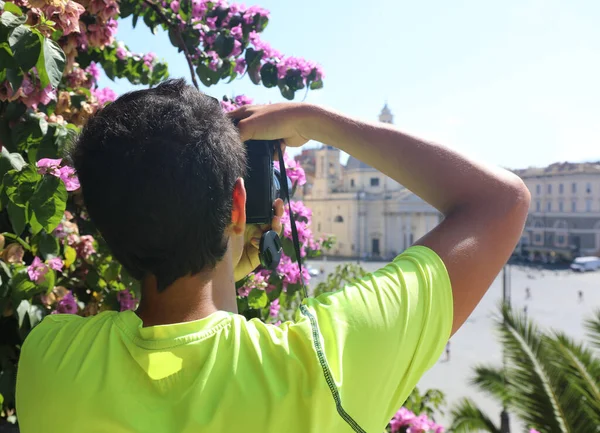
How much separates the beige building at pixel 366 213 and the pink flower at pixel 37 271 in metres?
32.5

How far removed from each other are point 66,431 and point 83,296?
1.40 metres

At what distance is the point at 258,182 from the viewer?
0.67 meters

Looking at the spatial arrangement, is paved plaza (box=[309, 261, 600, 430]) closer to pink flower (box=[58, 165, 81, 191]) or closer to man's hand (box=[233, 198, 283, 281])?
pink flower (box=[58, 165, 81, 191])

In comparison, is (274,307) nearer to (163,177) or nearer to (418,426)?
A: (418,426)

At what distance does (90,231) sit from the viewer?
179 centimetres

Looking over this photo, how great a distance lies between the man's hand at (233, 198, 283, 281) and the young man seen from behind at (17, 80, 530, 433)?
0.13m

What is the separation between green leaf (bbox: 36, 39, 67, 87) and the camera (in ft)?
3.38

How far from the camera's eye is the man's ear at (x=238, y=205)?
0.54m

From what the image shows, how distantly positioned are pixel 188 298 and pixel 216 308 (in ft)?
0.09

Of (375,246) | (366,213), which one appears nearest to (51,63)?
(375,246)

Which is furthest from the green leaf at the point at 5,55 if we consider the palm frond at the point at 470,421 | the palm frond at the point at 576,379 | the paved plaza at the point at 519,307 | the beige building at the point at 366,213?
the beige building at the point at 366,213

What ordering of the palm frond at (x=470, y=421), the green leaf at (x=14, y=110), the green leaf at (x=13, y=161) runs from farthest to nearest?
the palm frond at (x=470, y=421) → the green leaf at (x=14, y=110) → the green leaf at (x=13, y=161)

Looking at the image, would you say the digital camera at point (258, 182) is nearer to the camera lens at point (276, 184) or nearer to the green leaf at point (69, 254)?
the camera lens at point (276, 184)

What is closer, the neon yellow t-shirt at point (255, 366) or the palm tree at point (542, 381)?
the neon yellow t-shirt at point (255, 366)
